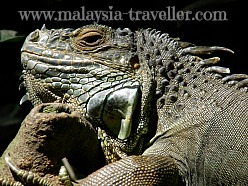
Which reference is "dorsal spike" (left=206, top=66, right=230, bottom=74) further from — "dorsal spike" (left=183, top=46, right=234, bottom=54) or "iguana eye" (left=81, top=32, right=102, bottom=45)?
"iguana eye" (left=81, top=32, right=102, bottom=45)

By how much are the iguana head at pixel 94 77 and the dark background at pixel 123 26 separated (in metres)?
3.27

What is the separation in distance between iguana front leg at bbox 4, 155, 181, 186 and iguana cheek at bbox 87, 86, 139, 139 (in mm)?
393

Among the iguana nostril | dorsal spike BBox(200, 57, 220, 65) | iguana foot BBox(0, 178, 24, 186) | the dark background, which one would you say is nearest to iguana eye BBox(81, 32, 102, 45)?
the iguana nostril

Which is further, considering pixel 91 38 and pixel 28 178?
pixel 91 38

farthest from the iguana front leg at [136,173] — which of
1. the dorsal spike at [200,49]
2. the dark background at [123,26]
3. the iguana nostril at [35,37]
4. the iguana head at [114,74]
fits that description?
the dark background at [123,26]

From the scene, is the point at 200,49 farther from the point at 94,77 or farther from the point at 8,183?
the point at 8,183

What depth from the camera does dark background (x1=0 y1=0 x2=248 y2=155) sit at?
732 centimetres

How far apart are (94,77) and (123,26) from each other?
402cm

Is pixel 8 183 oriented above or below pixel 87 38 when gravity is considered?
below

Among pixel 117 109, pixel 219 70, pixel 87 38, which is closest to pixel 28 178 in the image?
pixel 117 109

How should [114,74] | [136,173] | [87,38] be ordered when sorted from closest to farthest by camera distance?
[136,173]
[114,74]
[87,38]

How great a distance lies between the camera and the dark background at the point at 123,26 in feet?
24.0

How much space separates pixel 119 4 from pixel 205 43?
1439 millimetres

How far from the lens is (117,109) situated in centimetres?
359
